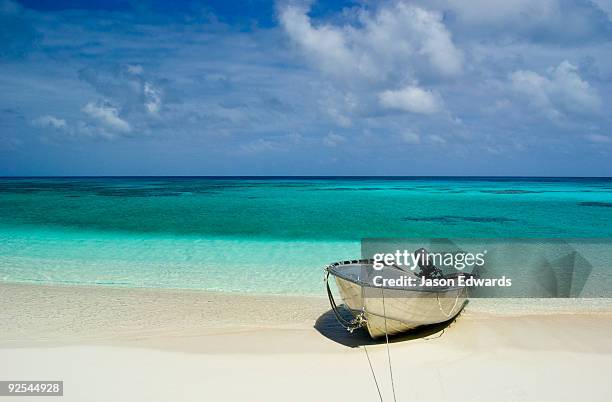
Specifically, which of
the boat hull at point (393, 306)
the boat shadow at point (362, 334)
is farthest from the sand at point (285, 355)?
the boat hull at point (393, 306)

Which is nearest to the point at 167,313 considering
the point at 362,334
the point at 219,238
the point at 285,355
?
the point at 285,355

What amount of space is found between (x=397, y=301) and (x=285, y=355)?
5.73 feet

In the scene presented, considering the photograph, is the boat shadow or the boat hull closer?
the boat hull

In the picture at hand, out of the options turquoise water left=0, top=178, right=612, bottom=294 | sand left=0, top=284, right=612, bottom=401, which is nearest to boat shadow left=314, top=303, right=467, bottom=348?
sand left=0, top=284, right=612, bottom=401

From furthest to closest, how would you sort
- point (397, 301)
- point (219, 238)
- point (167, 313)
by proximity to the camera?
1. point (219, 238)
2. point (167, 313)
3. point (397, 301)

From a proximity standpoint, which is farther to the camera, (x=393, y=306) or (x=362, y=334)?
(x=362, y=334)

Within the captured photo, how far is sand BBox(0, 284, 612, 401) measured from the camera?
5.47m

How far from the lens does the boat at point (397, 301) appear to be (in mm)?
6402

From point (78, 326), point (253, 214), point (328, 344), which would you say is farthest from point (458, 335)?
point (253, 214)

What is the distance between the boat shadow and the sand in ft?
0.11

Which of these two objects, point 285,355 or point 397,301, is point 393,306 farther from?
point 285,355

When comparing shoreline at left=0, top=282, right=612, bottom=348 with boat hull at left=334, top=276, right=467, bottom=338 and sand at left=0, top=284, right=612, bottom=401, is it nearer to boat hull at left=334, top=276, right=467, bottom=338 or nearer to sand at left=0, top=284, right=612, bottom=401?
sand at left=0, top=284, right=612, bottom=401

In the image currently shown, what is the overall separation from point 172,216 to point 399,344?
21.8m

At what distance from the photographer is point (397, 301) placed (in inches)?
255
